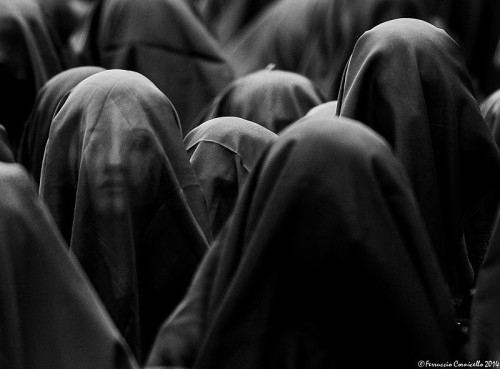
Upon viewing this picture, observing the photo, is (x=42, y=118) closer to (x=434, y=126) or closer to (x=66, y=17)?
(x=434, y=126)

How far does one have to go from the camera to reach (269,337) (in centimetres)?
274

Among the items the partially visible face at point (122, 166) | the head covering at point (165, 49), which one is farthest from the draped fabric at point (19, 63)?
the partially visible face at point (122, 166)

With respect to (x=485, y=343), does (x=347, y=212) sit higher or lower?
higher

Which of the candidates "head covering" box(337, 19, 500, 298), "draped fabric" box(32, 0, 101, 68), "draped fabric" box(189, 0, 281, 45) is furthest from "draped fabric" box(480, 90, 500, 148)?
"draped fabric" box(189, 0, 281, 45)

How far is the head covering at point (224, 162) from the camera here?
400 cm

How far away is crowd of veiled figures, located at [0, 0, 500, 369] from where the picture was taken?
8.92 ft

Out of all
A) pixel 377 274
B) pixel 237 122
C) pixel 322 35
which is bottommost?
pixel 322 35

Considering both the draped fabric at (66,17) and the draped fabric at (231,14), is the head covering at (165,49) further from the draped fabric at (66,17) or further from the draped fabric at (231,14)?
the draped fabric at (231,14)

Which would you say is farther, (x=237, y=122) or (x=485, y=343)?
(x=237, y=122)

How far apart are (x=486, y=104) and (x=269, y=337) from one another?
7.73 feet

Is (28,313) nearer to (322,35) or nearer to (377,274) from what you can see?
(377,274)

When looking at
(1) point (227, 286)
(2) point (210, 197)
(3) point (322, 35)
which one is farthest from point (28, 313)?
(3) point (322, 35)

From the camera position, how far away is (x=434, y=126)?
3.56m

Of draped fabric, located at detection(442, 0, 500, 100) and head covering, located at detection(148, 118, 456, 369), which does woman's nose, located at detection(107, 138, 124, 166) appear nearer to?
head covering, located at detection(148, 118, 456, 369)
